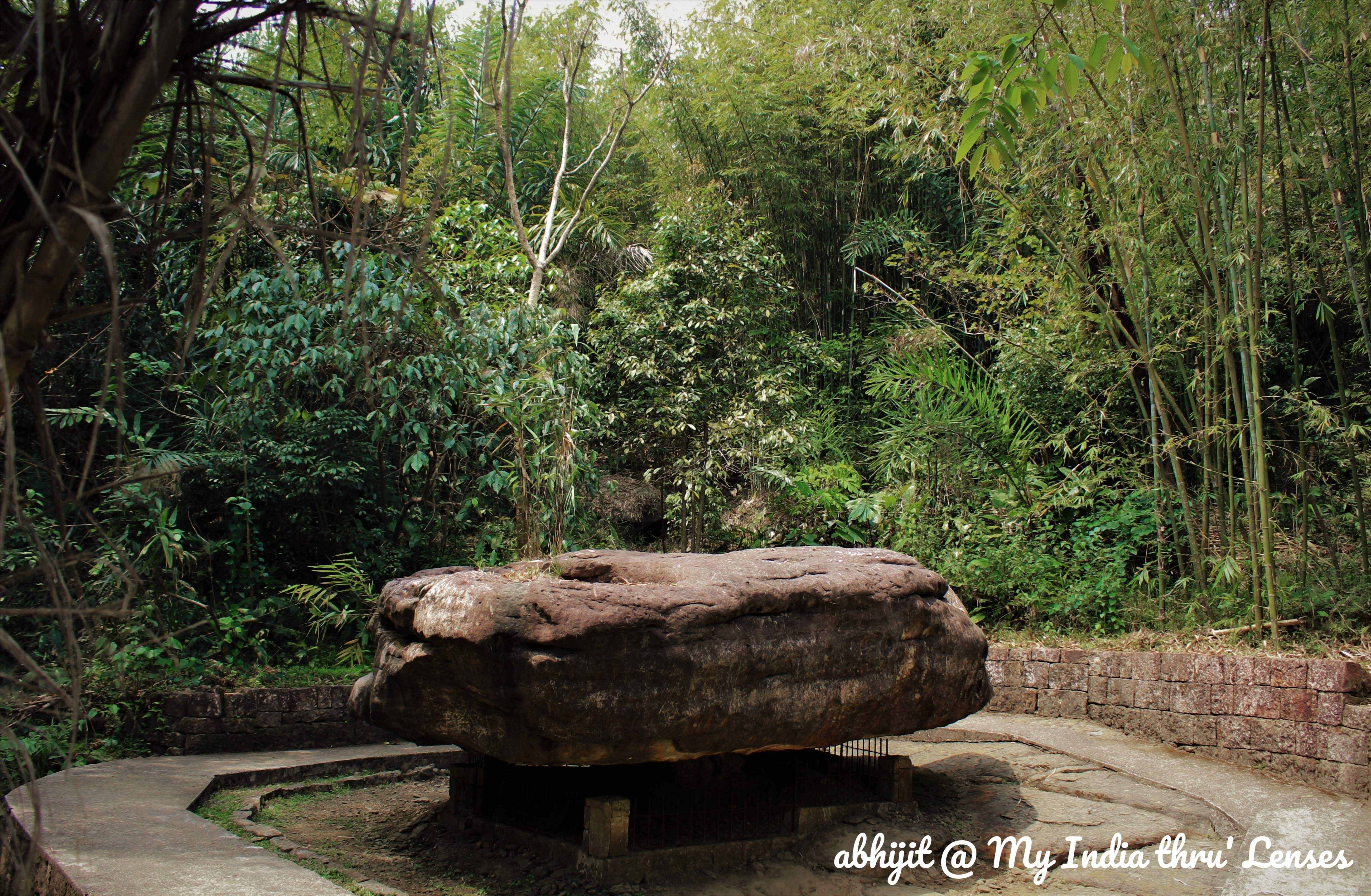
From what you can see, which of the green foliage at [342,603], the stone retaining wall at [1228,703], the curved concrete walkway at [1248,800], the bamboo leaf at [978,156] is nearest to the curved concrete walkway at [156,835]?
the green foliage at [342,603]

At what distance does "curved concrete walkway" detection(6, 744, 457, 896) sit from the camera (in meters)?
2.76

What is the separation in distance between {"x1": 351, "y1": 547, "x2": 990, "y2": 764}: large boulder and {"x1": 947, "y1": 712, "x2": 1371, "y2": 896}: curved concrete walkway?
126 cm

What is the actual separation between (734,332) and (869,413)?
2.20 metres

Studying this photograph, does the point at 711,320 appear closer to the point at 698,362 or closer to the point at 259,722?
the point at 698,362

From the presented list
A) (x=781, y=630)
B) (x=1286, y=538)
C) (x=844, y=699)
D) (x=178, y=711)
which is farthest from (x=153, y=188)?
(x=1286, y=538)

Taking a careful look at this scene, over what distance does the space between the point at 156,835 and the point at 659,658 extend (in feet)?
6.11

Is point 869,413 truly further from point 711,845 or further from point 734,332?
point 711,845

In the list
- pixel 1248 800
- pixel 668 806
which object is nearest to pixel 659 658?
pixel 668 806

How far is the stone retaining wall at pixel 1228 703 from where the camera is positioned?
14.6 ft

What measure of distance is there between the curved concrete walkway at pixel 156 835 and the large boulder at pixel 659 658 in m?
0.78

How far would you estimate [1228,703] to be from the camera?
4.95 m

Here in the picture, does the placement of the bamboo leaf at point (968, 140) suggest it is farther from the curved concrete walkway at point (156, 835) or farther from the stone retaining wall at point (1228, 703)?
the stone retaining wall at point (1228, 703)

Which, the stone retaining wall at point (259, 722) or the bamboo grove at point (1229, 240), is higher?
the bamboo grove at point (1229, 240)

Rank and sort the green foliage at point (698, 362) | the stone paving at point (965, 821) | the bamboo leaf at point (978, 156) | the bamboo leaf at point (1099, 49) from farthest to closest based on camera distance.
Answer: the green foliage at point (698, 362) < the stone paving at point (965, 821) < the bamboo leaf at point (978, 156) < the bamboo leaf at point (1099, 49)
